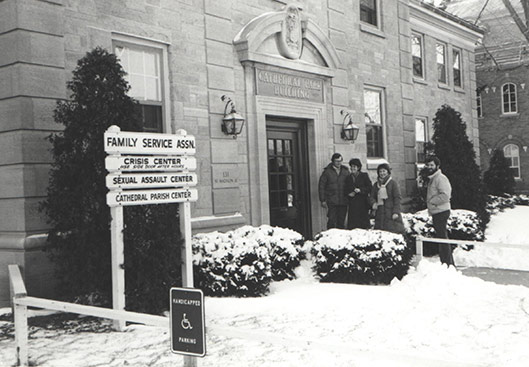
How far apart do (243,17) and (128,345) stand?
22.5ft

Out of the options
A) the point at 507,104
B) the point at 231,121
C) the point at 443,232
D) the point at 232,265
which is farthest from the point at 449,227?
the point at 507,104

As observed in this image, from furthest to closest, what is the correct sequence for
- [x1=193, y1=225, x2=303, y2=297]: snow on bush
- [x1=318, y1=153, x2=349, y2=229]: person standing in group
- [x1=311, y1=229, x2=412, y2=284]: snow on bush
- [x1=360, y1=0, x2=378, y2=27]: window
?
[x1=360, y1=0, x2=378, y2=27]: window < [x1=318, y1=153, x2=349, y2=229]: person standing in group < [x1=311, y1=229, x2=412, y2=284]: snow on bush < [x1=193, y1=225, x2=303, y2=297]: snow on bush

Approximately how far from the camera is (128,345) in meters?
5.66

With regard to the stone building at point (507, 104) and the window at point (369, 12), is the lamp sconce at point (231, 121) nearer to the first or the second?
the window at point (369, 12)

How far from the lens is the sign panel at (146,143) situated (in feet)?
20.2

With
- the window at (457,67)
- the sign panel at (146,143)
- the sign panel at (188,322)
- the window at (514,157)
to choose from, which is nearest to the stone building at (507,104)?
the window at (514,157)

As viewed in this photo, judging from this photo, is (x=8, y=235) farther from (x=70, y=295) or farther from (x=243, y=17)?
(x=243, y=17)

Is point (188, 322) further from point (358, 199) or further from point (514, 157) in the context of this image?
point (514, 157)

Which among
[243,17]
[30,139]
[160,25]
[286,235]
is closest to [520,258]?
[286,235]

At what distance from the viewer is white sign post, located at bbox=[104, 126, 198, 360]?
6.21 metres

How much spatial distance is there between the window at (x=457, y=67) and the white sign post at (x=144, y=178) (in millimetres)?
15861

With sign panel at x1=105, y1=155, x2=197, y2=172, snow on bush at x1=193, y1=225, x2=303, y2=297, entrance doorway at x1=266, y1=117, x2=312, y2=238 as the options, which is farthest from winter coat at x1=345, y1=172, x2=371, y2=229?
sign panel at x1=105, y1=155, x2=197, y2=172

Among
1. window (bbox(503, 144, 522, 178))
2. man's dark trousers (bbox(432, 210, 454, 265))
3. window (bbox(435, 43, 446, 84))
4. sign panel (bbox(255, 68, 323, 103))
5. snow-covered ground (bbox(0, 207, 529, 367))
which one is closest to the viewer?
snow-covered ground (bbox(0, 207, 529, 367))

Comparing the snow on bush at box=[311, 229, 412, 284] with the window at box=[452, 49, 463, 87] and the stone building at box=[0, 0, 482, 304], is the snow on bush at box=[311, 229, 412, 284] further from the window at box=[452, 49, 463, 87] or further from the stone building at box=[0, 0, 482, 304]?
the window at box=[452, 49, 463, 87]
